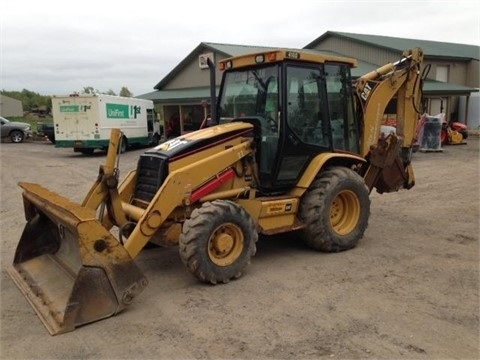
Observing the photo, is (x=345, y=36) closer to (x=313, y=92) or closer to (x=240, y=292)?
(x=313, y=92)

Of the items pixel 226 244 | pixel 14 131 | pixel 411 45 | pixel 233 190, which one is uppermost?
pixel 411 45

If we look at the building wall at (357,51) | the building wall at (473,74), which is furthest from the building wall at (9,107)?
the building wall at (473,74)

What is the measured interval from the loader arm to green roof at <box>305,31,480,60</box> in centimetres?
2003

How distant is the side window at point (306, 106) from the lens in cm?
576

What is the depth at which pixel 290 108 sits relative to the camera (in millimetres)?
5754

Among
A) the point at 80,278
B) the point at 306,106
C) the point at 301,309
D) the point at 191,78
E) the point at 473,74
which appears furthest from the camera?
the point at 473,74

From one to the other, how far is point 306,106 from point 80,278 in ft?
11.1

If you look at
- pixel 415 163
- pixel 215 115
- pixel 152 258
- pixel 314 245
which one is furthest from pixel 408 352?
pixel 415 163

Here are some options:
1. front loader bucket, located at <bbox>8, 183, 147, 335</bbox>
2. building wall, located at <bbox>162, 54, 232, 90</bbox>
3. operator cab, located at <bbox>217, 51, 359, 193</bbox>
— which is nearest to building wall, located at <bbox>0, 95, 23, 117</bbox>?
building wall, located at <bbox>162, 54, 232, 90</bbox>

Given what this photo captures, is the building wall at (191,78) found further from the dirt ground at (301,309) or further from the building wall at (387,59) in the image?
the dirt ground at (301,309)

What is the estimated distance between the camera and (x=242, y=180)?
5.74 meters

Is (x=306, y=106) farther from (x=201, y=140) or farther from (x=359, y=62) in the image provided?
(x=359, y=62)

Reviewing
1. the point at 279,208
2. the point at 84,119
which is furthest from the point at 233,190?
the point at 84,119

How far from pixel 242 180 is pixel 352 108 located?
1.96 meters
